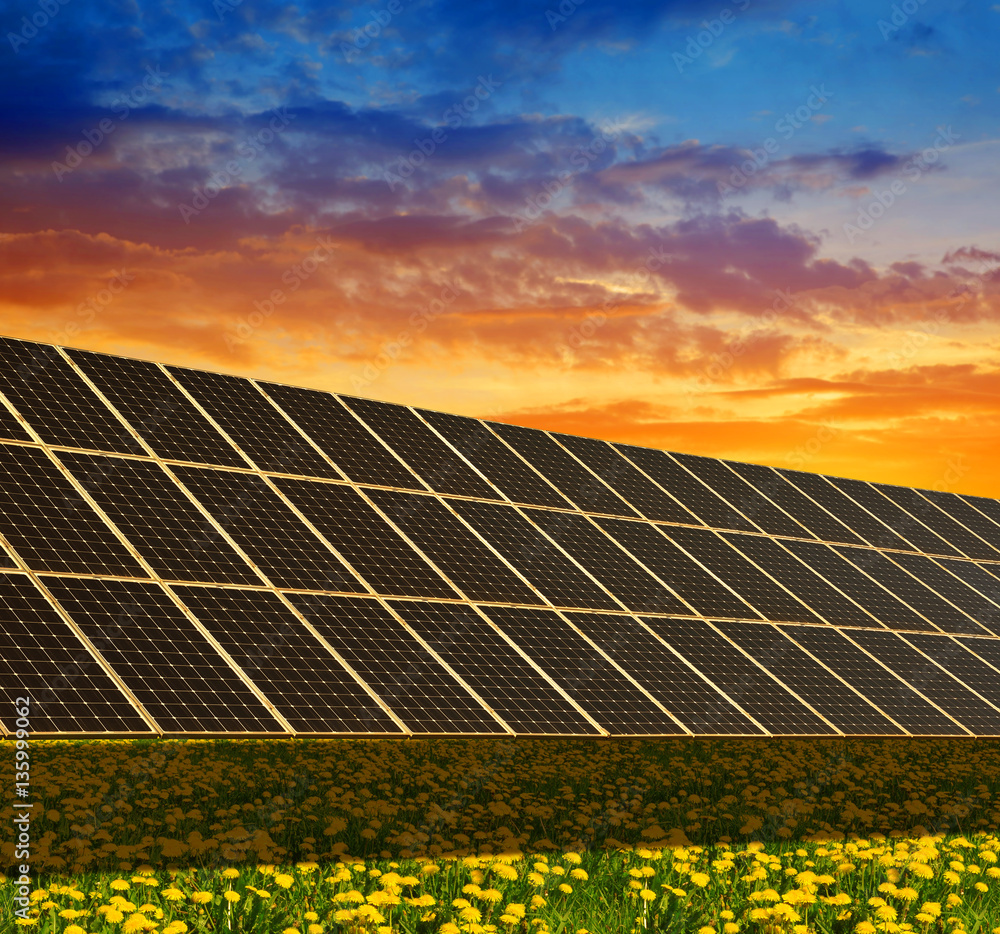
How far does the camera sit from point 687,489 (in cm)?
2908

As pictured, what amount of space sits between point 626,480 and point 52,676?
17459mm

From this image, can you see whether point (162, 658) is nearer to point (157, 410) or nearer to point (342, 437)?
point (157, 410)

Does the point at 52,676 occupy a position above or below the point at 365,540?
below

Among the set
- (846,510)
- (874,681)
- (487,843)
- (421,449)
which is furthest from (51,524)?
(846,510)

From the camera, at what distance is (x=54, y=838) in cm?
1228

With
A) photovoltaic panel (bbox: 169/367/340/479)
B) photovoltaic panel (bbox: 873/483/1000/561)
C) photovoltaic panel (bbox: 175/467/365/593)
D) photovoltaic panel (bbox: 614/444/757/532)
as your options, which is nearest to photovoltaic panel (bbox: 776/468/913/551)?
photovoltaic panel (bbox: 873/483/1000/561)

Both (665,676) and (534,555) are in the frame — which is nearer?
(665,676)

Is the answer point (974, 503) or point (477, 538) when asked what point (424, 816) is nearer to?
point (477, 538)

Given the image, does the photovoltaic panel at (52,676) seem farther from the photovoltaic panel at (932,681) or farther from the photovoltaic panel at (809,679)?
the photovoltaic panel at (932,681)

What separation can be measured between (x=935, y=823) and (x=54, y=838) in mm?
12554

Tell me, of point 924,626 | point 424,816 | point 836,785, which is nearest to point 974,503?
point 924,626

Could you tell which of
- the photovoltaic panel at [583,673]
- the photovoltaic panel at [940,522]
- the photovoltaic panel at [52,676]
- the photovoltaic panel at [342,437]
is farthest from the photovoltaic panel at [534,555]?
the photovoltaic panel at [940,522]

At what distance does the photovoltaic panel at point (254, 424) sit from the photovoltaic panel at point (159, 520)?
2.71 meters

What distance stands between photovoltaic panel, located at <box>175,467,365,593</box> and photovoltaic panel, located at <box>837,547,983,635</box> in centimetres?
1644
